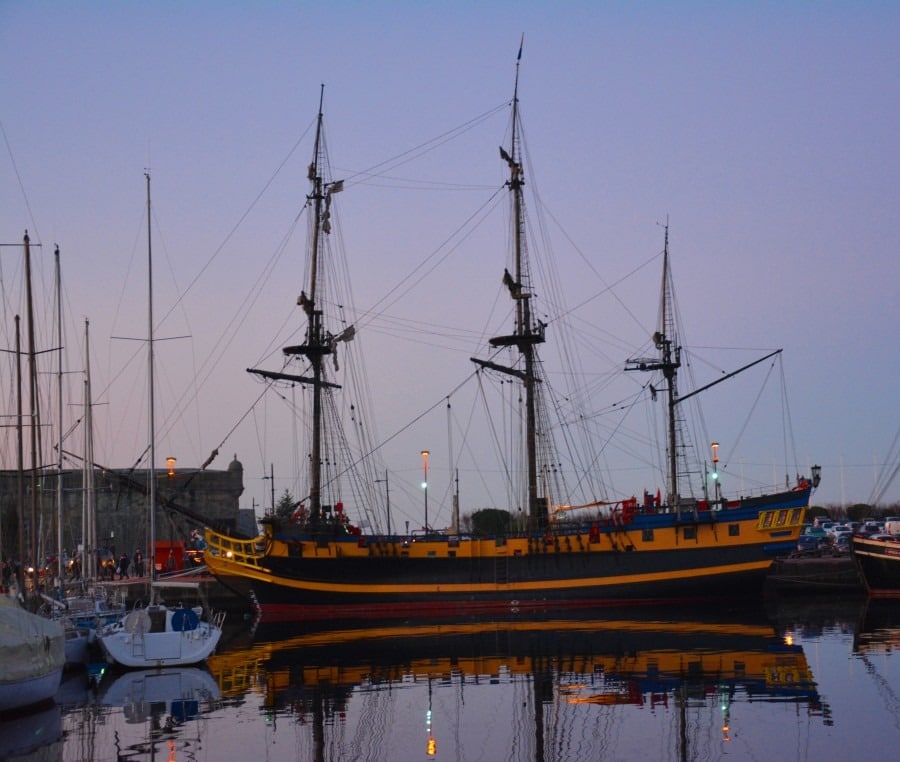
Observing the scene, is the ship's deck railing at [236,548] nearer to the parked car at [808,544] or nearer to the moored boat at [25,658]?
the moored boat at [25,658]

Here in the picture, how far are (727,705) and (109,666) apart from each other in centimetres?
1837

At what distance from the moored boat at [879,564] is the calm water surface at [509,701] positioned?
38.4 feet

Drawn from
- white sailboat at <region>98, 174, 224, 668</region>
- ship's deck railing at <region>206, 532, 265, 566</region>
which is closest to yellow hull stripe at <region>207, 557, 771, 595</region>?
ship's deck railing at <region>206, 532, 265, 566</region>

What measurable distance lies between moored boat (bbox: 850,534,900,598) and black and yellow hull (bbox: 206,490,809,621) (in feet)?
10.5

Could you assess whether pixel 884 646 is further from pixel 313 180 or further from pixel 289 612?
pixel 313 180

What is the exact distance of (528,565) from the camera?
51.6 metres

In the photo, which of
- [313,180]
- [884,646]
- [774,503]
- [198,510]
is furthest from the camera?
[198,510]

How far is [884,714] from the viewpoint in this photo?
74.7ft

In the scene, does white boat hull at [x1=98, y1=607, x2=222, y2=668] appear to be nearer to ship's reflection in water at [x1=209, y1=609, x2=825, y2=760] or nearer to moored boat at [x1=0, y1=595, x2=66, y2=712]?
ship's reflection in water at [x1=209, y1=609, x2=825, y2=760]

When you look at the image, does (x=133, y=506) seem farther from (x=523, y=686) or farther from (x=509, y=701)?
(x=509, y=701)

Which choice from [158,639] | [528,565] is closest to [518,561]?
[528,565]

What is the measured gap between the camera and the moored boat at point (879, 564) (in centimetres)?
5053

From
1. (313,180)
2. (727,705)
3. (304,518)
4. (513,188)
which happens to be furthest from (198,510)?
(727,705)

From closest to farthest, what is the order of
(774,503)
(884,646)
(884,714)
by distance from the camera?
(884,714) → (884,646) → (774,503)
